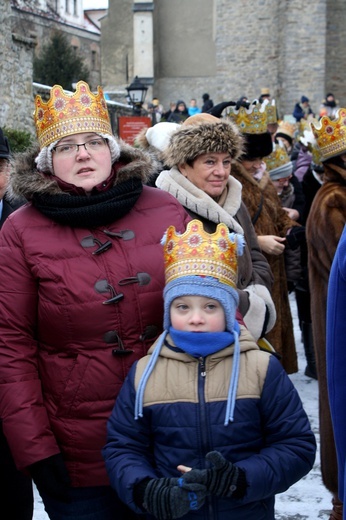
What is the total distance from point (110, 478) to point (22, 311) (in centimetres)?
63

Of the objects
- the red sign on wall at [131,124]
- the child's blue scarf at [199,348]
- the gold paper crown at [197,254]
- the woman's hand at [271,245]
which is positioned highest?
the gold paper crown at [197,254]

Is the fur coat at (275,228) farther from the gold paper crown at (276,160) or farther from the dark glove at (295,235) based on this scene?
the gold paper crown at (276,160)

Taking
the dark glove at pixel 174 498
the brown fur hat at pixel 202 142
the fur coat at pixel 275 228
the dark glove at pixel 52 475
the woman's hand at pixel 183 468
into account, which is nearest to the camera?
the dark glove at pixel 174 498

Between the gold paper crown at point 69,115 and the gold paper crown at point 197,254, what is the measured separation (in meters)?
0.50

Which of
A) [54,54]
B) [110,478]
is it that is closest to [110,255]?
[110,478]

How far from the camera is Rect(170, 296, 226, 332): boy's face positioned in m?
2.63

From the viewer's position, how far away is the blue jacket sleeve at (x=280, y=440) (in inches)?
97.8

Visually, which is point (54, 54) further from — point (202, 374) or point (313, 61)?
point (202, 374)

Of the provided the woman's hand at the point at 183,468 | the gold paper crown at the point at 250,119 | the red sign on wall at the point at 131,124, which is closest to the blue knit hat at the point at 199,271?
the woman's hand at the point at 183,468

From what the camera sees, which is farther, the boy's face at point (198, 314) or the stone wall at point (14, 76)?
the stone wall at point (14, 76)

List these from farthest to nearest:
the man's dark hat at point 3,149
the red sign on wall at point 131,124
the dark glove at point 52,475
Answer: the red sign on wall at point 131,124, the man's dark hat at point 3,149, the dark glove at point 52,475

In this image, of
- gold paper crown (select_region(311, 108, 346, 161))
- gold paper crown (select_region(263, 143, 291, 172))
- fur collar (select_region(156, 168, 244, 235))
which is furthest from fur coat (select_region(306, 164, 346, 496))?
gold paper crown (select_region(263, 143, 291, 172))

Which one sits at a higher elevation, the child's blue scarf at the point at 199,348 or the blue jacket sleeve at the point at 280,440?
the child's blue scarf at the point at 199,348

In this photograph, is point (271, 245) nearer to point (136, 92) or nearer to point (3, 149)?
point (3, 149)
